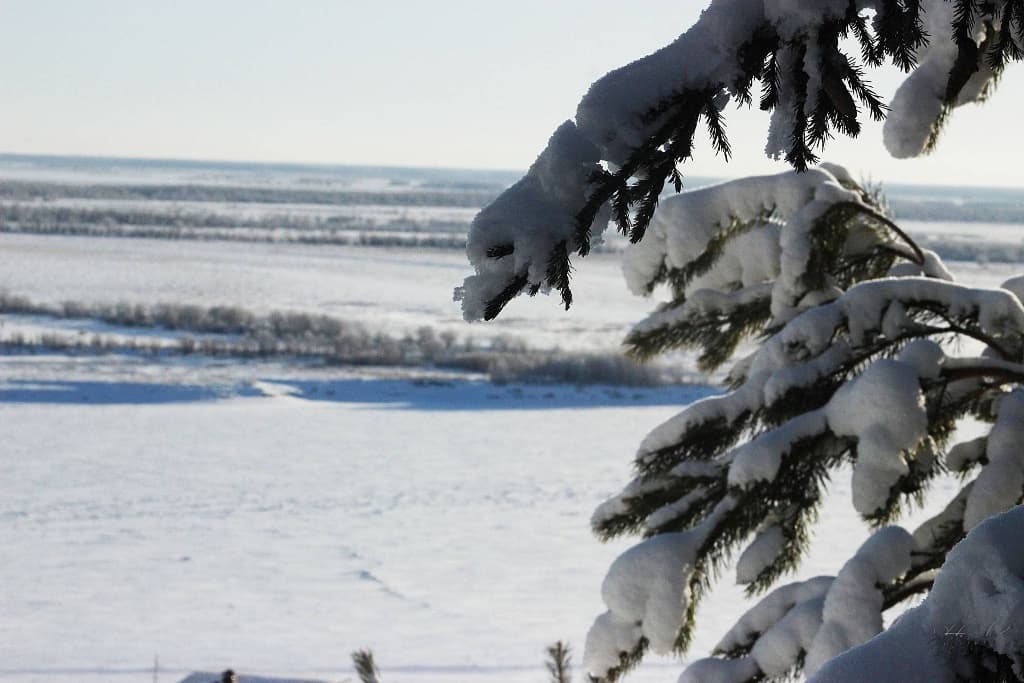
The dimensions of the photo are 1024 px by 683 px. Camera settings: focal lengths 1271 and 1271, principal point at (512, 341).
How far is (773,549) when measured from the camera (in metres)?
3.47

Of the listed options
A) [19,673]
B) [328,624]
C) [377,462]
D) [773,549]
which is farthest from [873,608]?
[377,462]

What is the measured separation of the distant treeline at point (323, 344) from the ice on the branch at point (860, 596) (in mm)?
19976

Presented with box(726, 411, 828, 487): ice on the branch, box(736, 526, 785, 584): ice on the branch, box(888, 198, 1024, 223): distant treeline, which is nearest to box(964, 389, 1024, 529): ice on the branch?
box(726, 411, 828, 487): ice on the branch

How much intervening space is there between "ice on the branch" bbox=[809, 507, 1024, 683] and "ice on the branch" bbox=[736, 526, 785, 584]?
2.27 m

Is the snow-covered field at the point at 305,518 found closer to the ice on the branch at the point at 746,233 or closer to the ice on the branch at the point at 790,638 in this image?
the ice on the branch at the point at 746,233

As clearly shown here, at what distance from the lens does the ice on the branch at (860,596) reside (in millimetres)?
3006

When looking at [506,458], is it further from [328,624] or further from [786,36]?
[786,36]

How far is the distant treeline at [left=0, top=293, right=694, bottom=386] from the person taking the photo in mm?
25109

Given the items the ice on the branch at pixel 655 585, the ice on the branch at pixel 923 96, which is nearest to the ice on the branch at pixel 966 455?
the ice on the branch at pixel 655 585

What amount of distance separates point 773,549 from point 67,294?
33407 mm

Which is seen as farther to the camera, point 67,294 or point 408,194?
point 408,194

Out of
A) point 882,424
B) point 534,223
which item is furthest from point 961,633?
point 882,424

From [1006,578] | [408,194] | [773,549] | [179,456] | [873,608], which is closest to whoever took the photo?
[1006,578]

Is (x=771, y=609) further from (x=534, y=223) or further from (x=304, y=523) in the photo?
(x=304, y=523)
